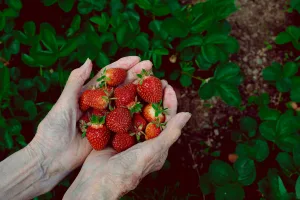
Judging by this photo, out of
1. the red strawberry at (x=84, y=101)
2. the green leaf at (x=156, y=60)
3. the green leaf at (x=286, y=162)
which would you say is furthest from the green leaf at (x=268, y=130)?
the red strawberry at (x=84, y=101)

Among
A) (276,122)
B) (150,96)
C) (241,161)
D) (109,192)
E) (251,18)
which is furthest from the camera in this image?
(251,18)

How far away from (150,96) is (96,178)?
0.52 meters

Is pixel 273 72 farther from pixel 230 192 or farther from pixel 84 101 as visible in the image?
pixel 84 101

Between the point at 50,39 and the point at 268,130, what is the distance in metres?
1.47

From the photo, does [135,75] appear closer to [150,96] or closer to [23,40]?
[150,96]

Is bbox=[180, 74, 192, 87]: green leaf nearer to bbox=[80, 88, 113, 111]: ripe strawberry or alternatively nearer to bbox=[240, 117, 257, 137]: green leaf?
bbox=[240, 117, 257, 137]: green leaf

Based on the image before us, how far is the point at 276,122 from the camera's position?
2348 mm

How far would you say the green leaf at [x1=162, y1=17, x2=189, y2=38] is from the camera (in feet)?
7.69

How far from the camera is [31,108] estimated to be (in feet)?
7.34

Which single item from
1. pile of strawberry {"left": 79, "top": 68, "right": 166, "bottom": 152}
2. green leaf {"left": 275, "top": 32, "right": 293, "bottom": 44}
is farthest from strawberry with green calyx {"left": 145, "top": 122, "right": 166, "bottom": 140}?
green leaf {"left": 275, "top": 32, "right": 293, "bottom": 44}

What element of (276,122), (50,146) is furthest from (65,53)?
(276,122)

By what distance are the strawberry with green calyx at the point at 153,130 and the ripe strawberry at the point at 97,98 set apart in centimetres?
26

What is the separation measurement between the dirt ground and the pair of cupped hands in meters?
0.64

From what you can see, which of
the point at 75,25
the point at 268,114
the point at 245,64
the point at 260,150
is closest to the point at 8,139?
the point at 75,25
